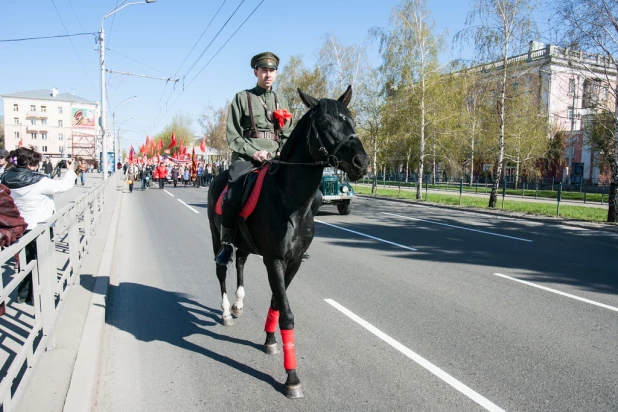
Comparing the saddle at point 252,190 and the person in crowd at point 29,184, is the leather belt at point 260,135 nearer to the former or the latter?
the saddle at point 252,190

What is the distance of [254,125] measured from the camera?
455 centimetres

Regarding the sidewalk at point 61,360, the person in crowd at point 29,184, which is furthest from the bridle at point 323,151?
the person in crowd at point 29,184

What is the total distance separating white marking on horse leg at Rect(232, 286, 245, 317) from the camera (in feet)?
17.0

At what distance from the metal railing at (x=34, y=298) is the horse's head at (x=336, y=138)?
2.19 metres

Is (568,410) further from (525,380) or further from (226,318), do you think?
(226,318)

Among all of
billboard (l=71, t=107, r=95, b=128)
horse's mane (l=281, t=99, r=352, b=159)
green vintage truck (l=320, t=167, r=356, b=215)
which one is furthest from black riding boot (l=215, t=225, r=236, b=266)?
billboard (l=71, t=107, r=95, b=128)

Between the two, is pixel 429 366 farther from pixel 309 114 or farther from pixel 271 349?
pixel 309 114

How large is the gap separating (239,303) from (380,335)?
1.68 metres

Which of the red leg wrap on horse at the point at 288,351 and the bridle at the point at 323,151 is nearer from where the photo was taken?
the bridle at the point at 323,151

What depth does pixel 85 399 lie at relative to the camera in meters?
3.10

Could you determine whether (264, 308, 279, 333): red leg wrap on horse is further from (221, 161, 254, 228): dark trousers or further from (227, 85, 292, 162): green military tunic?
(227, 85, 292, 162): green military tunic

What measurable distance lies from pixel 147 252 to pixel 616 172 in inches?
656

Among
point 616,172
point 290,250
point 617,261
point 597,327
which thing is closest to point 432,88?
point 616,172

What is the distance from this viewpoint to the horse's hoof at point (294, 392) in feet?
11.4
